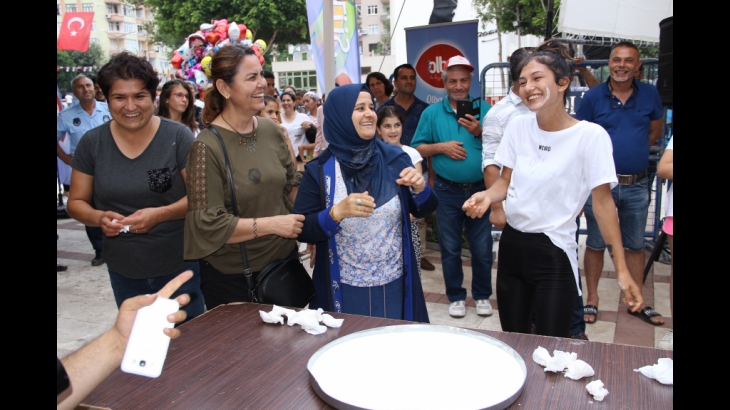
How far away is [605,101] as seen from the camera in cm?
397

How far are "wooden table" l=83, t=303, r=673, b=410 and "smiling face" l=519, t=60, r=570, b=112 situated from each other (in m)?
1.09

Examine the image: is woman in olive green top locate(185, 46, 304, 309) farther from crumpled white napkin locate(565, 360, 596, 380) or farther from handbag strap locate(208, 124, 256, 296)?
crumpled white napkin locate(565, 360, 596, 380)

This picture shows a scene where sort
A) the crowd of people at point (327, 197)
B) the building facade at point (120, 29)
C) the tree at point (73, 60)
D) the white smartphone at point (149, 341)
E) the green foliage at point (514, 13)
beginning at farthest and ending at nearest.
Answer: the building facade at point (120, 29), the tree at point (73, 60), the green foliage at point (514, 13), the crowd of people at point (327, 197), the white smartphone at point (149, 341)

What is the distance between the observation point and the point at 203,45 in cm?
715

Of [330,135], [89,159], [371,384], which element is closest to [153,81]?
[89,159]

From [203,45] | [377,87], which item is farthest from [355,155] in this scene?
[203,45]

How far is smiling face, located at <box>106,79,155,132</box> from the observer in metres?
2.57

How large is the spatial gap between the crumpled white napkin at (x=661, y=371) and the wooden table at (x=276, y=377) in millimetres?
15

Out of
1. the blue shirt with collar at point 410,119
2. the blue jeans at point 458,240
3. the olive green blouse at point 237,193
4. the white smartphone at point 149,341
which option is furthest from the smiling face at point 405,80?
the white smartphone at point 149,341

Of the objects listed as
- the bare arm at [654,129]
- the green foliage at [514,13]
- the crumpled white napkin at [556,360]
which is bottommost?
the crumpled white napkin at [556,360]

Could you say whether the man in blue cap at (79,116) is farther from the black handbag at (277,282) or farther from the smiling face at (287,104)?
the black handbag at (277,282)

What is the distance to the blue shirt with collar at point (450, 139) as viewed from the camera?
4.11 metres

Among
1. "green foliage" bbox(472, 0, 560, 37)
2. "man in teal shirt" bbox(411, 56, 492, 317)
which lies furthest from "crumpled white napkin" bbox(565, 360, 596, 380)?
"green foliage" bbox(472, 0, 560, 37)

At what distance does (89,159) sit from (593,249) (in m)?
3.33
